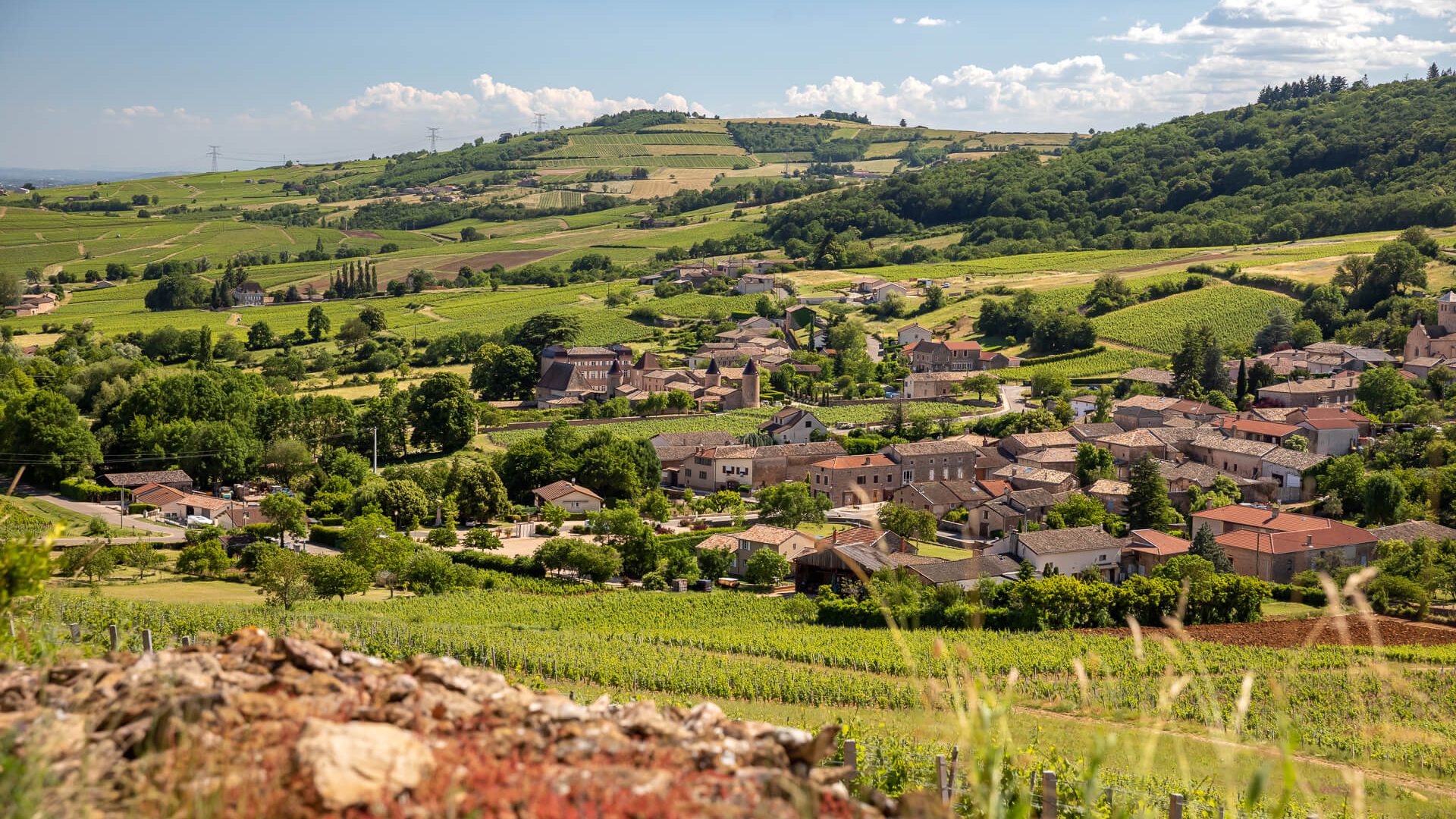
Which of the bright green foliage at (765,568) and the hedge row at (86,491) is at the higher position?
the hedge row at (86,491)

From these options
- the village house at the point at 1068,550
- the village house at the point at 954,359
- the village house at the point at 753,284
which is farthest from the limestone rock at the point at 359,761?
the village house at the point at 753,284

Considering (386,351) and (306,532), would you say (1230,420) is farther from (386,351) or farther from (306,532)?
(386,351)

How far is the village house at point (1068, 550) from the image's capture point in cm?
3653

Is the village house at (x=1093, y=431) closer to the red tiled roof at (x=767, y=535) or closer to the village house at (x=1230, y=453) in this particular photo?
the village house at (x=1230, y=453)

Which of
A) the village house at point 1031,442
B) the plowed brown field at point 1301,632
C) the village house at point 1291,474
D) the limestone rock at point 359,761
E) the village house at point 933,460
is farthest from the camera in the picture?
the village house at point 1031,442

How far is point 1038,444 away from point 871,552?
19310mm

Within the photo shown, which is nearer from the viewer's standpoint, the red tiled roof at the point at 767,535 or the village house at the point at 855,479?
the red tiled roof at the point at 767,535

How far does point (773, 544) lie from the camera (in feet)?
124

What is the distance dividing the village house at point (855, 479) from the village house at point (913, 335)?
106ft

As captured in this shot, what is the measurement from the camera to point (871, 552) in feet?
117

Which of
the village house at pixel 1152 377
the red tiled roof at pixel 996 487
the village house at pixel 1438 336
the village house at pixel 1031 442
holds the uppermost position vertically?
the village house at pixel 1438 336

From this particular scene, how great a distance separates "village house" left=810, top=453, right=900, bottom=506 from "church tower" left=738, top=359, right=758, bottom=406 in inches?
724

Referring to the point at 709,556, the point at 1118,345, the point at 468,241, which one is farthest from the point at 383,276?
the point at 709,556

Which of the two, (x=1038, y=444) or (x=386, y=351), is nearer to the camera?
(x=1038, y=444)
